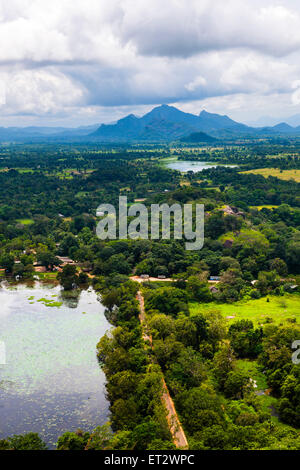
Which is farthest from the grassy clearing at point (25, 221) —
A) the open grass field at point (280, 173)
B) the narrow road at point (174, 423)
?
the open grass field at point (280, 173)

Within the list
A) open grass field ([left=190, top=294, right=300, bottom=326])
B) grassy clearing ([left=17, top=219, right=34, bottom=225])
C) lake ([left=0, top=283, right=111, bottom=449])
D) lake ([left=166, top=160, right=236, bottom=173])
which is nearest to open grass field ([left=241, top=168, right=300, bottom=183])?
lake ([left=166, top=160, right=236, bottom=173])

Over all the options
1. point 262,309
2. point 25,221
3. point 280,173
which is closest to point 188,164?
point 280,173

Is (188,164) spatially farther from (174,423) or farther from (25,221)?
(174,423)

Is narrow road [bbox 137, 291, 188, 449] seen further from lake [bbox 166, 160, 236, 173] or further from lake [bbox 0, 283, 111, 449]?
lake [bbox 166, 160, 236, 173]

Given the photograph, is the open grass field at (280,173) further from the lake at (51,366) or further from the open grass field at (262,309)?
the lake at (51,366)

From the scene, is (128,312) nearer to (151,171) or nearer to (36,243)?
(36,243)
